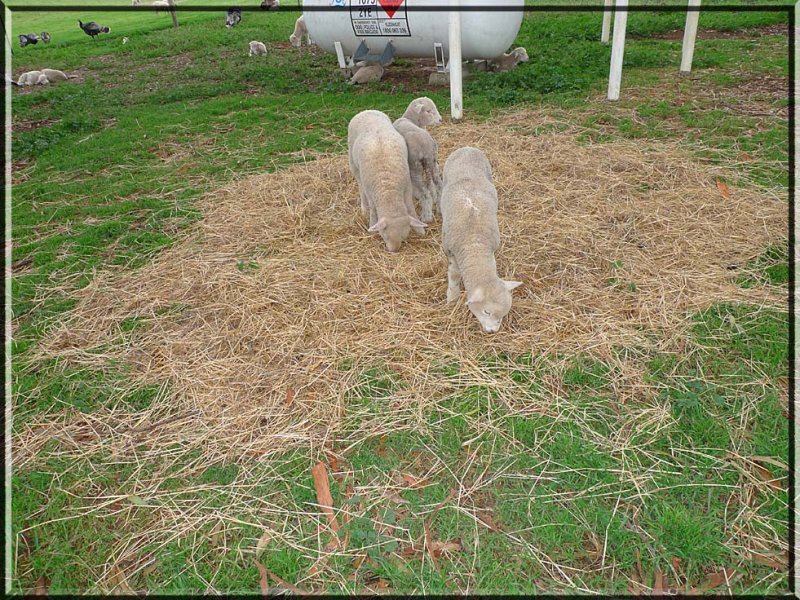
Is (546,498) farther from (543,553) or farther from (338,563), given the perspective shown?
(338,563)

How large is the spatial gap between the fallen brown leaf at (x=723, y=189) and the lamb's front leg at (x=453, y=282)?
3.52 metres

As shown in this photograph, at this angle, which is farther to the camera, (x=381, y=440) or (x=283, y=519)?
(x=381, y=440)

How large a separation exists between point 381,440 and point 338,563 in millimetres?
848

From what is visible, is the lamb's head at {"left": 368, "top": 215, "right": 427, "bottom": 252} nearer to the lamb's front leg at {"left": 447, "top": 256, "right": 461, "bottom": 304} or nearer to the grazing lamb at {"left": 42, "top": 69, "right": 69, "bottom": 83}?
the lamb's front leg at {"left": 447, "top": 256, "right": 461, "bottom": 304}

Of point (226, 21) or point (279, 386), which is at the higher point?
point (226, 21)

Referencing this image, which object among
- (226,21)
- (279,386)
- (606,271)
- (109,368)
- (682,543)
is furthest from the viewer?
(226,21)

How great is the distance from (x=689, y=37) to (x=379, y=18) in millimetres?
5935

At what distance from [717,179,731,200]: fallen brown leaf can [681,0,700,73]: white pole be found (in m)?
4.99

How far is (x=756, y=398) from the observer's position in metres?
3.50

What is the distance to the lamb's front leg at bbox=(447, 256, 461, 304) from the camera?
448cm

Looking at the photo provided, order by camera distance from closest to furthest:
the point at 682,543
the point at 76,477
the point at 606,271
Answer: the point at 682,543 < the point at 76,477 < the point at 606,271

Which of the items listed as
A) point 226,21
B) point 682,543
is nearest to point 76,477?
point 682,543

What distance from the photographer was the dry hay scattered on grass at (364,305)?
371 centimetres

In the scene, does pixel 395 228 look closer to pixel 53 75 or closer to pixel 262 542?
pixel 262 542
